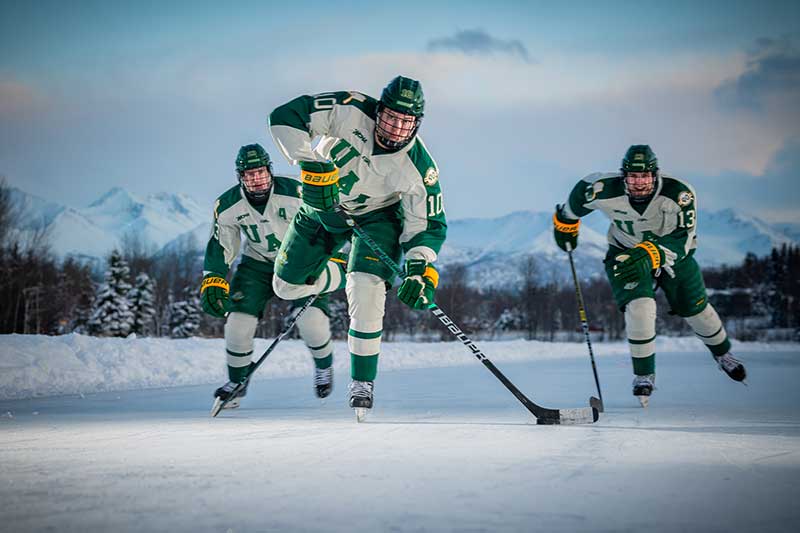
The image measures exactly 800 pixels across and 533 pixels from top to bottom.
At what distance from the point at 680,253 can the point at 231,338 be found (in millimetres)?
3493

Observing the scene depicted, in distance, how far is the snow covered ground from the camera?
1598 millimetres

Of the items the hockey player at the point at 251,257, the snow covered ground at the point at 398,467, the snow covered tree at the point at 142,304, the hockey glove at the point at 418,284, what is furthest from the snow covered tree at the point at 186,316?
the hockey glove at the point at 418,284

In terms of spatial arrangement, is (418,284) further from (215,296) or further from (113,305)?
(113,305)

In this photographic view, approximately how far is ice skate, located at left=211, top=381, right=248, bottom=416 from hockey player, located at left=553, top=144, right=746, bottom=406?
9.25 ft

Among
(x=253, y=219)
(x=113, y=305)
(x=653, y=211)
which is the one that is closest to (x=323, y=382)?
(x=253, y=219)

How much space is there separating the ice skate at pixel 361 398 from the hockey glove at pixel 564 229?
2.76 metres

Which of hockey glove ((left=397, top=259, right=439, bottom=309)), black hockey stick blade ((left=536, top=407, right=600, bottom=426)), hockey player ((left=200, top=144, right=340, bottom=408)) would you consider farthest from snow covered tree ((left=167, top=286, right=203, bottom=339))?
black hockey stick blade ((left=536, top=407, right=600, bottom=426))

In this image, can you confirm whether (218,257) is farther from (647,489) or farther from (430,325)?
(430,325)

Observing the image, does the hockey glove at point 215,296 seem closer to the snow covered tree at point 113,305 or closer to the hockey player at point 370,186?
the hockey player at point 370,186

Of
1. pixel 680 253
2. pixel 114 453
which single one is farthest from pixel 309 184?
pixel 680 253

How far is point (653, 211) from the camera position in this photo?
16.5 ft

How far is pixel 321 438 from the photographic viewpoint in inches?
111

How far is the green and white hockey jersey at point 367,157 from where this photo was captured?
3764 mm

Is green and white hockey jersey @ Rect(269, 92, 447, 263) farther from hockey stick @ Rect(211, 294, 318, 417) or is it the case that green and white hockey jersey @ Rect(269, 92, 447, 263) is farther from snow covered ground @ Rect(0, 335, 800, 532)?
hockey stick @ Rect(211, 294, 318, 417)
